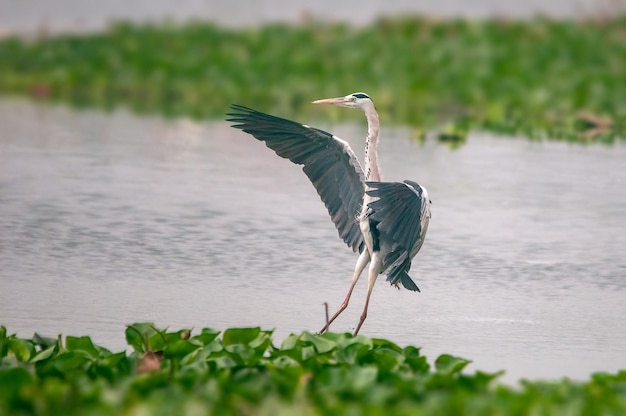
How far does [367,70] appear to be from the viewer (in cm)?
1748

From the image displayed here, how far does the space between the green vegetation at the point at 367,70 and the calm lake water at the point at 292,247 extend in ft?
6.52

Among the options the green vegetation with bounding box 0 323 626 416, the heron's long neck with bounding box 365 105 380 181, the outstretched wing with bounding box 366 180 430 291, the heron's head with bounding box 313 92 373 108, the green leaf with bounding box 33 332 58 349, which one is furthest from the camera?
the heron's head with bounding box 313 92 373 108

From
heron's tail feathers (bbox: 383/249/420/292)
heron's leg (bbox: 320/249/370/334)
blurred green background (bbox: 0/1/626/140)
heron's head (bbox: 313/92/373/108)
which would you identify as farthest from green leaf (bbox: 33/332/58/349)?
blurred green background (bbox: 0/1/626/140)

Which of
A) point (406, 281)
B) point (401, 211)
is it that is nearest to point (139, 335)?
point (401, 211)

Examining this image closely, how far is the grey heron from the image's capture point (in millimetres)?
6676

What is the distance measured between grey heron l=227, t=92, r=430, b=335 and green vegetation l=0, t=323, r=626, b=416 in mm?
1008

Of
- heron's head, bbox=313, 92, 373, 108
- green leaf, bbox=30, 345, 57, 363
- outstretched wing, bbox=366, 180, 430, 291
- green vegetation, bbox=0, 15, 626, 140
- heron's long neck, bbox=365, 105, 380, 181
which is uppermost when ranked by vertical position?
green vegetation, bbox=0, 15, 626, 140

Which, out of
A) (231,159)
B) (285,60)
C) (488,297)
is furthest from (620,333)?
(285,60)

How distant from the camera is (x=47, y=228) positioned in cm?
910

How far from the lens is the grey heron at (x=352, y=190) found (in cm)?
668

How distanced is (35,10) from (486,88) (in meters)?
8.76

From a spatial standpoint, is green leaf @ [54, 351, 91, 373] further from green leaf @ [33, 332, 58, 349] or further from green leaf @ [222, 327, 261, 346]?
green leaf @ [222, 327, 261, 346]

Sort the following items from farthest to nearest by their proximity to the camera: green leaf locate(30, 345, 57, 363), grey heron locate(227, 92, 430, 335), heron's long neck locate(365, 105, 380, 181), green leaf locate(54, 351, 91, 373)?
heron's long neck locate(365, 105, 380, 181)
grey heron locate(227, 92, 430, 335)
green leaf locate(30, 345, 57, 363)
green leaf locate(54, 351, 91, 373)

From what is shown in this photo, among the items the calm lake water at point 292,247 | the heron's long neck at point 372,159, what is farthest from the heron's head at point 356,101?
the calm lake water at point 292,247
